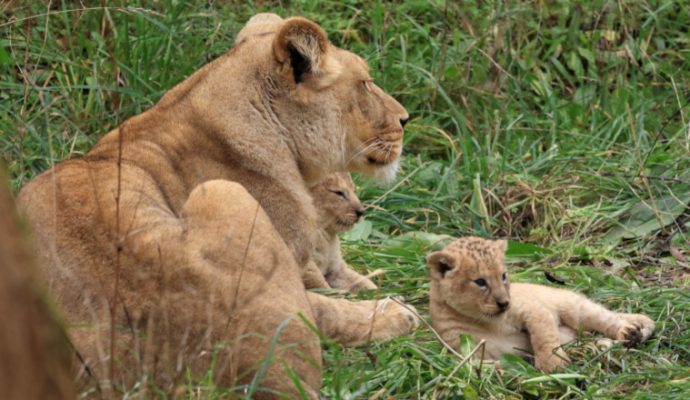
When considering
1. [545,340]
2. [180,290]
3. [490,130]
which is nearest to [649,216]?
[490,130]

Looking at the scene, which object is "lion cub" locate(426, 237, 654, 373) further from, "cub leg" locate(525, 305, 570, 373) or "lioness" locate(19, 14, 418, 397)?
"lioness" locate(19, 14, 418, 397)

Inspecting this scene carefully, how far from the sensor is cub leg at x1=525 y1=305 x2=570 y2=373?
6.05 m

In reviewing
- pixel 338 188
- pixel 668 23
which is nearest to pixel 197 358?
pixel 338 188

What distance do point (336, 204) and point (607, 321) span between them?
1727 millimetres

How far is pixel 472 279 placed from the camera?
6449mm

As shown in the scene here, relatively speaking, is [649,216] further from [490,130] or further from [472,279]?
[472,279]

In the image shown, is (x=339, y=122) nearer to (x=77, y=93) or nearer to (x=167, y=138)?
(x=167, y=138)

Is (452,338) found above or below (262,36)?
below

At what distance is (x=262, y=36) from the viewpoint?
20.5 feet

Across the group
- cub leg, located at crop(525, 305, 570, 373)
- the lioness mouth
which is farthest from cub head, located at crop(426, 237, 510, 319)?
the lioness mouth

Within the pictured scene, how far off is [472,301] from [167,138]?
1.65m

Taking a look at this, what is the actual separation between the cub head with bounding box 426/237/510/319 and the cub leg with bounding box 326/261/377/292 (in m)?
0.72

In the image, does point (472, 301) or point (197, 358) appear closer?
point (197, 358)

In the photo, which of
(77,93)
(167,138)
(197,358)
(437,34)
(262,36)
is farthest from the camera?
(437,34)
